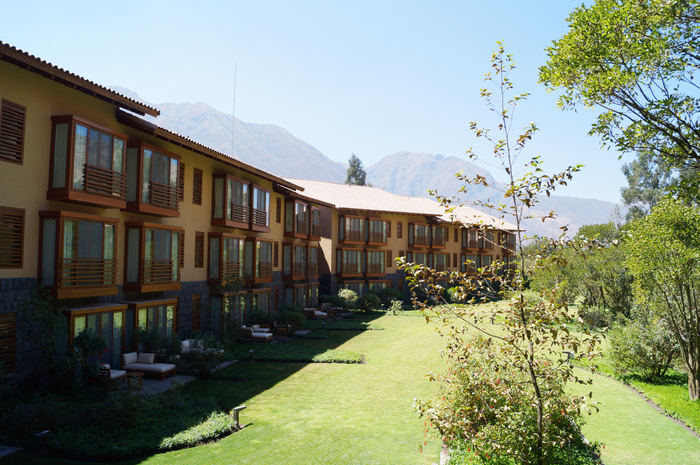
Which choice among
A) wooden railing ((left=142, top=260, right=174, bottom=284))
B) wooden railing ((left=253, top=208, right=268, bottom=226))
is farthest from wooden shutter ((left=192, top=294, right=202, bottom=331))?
wooden railing ((left=253, top=208, right=268, bottom=226))

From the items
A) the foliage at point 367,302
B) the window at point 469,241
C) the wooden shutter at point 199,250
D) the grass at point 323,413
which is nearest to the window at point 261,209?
the wooden shutter at point 199,250

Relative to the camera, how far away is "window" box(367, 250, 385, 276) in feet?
151

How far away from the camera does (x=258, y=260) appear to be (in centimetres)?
2911

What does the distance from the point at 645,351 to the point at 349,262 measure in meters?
28.9

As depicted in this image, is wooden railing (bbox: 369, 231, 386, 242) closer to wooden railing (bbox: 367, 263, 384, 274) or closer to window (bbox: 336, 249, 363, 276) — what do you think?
window (bbox: 336, 249, 363, 276)

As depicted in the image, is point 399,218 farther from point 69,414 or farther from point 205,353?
point 69,414

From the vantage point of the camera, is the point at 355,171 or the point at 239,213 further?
the point at 355,171

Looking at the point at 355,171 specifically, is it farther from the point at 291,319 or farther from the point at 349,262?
the point at 291,319

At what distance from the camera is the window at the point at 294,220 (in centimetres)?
3456

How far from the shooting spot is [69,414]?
11.6 metres

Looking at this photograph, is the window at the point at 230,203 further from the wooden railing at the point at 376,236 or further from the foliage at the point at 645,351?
the wooden railing at the point at 376,236

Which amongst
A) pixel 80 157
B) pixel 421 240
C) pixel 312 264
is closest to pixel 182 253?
pixel 80 157

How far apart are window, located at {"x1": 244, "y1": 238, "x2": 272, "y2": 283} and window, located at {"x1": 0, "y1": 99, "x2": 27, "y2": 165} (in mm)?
14542

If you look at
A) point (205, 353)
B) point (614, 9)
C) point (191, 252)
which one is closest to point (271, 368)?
point (205, 353)
